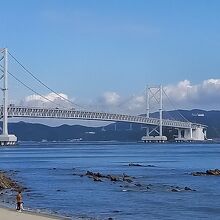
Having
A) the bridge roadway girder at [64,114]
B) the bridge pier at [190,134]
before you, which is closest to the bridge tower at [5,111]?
the bridge roadway girder at [64,114]

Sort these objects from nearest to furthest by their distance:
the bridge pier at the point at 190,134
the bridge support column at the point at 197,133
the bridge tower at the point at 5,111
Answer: the bridge tower at the point at 5,111, the bridge pier at the point at 190,134, the bridge support column at the point at 197,133

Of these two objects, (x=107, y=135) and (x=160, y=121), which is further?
(x=107, y=135)

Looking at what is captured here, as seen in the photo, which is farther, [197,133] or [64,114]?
[197,133]

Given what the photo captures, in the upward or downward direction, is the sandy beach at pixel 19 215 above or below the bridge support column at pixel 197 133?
below

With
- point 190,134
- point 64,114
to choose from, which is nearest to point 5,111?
point 64,114

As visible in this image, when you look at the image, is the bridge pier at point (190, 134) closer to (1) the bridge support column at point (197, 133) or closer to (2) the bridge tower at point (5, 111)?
(1) the bridge support column at point (197, 133)

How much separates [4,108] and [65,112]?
11.8m

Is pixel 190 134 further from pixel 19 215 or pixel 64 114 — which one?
pixel 19 215

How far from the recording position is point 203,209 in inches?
903

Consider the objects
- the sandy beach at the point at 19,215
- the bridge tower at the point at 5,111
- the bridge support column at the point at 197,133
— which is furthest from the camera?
the bridge support column at the point at 197,133

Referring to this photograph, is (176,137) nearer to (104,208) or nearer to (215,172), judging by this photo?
(215,172)

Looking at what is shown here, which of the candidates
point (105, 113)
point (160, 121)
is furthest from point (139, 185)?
point (160, 121)

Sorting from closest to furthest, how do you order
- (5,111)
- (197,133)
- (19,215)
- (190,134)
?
(19,215) < (5,111) < (190,134) < (197,133)

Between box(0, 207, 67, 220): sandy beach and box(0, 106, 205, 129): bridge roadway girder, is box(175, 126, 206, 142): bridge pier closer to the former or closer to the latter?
box(0, 106, 205, 129): bridge roadway girder
